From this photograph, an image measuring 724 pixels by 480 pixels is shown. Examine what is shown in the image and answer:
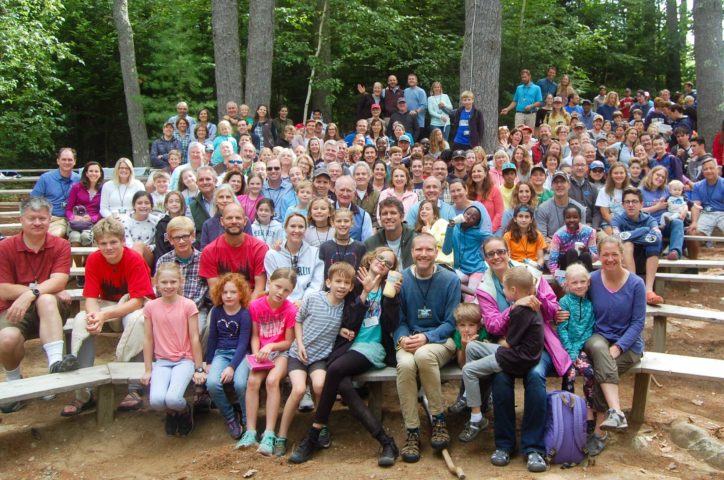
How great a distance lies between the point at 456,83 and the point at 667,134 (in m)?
5.25

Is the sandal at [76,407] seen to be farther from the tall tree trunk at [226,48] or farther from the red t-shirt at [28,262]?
the tall tree trunk at [226,48]

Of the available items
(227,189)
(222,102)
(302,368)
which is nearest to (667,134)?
(222,102)

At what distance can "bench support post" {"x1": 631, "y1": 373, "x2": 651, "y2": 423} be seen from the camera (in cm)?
479

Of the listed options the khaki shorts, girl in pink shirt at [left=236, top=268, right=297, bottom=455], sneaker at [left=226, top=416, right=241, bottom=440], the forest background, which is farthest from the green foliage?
sneaker at [left=226, top=416, right=241, bottom=440]

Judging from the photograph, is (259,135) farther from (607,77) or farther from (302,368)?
(607,77)

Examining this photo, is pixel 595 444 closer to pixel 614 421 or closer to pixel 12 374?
pixel 614 421

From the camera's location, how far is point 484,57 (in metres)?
10.6

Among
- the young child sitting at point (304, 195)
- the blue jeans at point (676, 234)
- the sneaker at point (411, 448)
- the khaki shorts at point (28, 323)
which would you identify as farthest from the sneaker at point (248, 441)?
the blue jeans at point (676, 234)

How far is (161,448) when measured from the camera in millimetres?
4758

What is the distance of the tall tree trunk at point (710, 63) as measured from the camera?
11.8 m

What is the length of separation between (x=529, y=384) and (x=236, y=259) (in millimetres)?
2591

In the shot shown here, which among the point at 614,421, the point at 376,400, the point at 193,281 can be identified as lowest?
the point at 376,400

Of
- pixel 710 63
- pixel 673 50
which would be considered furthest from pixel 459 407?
pixel 673 50

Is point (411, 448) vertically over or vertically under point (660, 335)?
under
